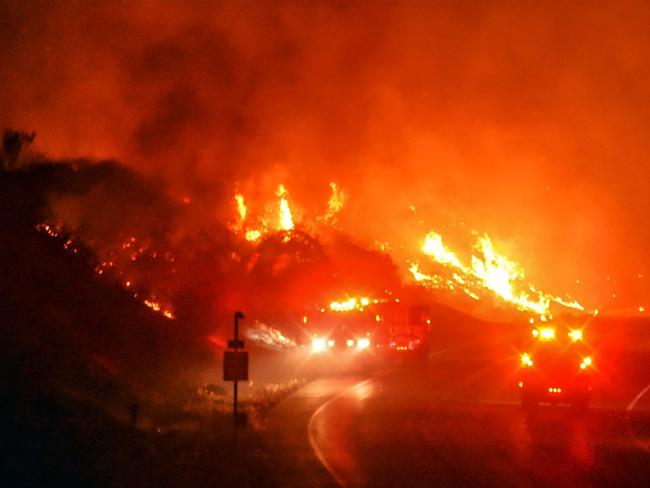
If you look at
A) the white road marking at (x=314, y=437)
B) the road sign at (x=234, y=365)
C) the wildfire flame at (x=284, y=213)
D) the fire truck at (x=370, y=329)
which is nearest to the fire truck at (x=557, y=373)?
the white road marking at (x=314, y=437)

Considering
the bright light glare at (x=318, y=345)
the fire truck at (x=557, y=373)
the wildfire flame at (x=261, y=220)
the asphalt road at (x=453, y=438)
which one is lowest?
the asphalt road at (x=453, y=438)

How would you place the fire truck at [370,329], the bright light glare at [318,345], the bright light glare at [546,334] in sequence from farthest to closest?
the bright light glare at [318,345] < the fire truck at [370,329] < the bright light glare at [546,334]

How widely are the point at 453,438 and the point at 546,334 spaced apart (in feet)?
26.8

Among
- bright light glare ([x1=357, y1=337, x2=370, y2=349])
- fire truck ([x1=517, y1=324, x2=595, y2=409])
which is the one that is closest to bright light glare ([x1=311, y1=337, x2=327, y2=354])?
bright light glare ([x1=357, y1=337, x2=370, y2=349])

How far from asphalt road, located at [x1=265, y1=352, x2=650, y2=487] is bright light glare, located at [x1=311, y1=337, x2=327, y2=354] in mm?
10069

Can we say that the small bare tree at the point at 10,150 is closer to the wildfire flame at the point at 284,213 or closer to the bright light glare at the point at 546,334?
the bright light glare at the point at 546,334

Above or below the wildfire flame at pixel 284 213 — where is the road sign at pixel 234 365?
below

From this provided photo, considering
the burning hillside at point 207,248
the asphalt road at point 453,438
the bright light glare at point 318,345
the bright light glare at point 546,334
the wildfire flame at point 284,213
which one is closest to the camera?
the asphalt road at point 453,438

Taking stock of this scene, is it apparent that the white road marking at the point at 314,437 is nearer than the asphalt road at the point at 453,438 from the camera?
Yes

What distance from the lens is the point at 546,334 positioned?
27812 millimetres

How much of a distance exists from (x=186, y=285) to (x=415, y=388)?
33.4 feet

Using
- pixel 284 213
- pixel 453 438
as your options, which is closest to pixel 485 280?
pixel 284 213

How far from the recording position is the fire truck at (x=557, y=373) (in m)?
26.6

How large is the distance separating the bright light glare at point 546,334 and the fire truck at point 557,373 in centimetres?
3
